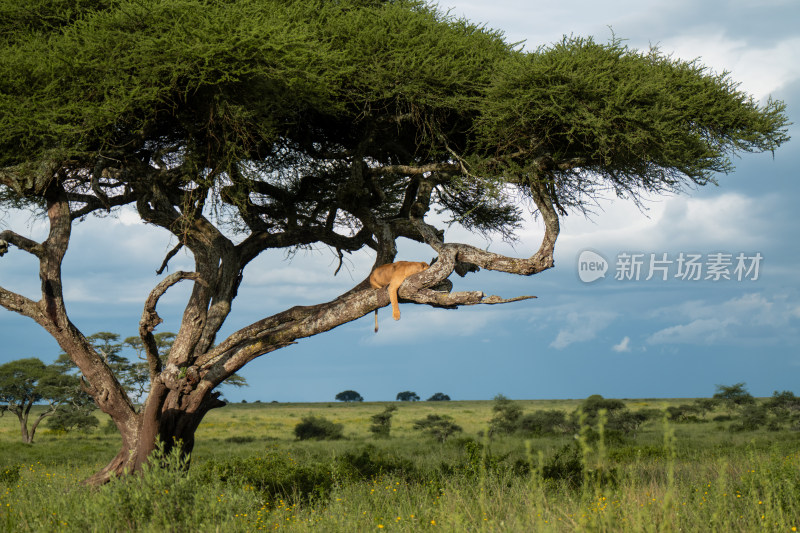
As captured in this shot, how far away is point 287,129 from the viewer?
10.6 m

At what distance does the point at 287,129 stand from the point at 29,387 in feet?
75.8

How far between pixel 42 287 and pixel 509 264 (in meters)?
7.29

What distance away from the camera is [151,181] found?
441 inches

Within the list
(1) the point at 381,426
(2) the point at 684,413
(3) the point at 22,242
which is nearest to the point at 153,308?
(3) the point at 22,242

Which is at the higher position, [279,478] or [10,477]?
[279,478]

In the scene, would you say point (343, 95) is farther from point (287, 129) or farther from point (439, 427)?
point (439, 427)

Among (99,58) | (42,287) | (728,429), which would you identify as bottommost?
(728,429)

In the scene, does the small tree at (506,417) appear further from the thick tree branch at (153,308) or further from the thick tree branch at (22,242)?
the thick tree branch at (22,242)

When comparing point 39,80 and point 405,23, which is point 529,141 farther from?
point 39,80

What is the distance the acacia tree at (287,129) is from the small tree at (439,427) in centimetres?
1517

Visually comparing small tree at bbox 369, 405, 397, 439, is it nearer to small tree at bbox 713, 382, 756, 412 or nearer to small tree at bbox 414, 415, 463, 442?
small tree at bbox 414, 415, 463, 442

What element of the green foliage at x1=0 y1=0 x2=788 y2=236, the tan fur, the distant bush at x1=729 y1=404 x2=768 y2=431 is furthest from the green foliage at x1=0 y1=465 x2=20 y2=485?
the distant bush at x1=729 y1=404 x2=768 y2=431

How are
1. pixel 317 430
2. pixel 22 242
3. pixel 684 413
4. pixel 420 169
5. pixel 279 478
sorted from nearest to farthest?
pixel 279 478 < pixel 420 169 < pixel 22 242 < pixel 317 430 < pixel 684 413

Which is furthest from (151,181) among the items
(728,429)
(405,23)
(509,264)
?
(728,429)
